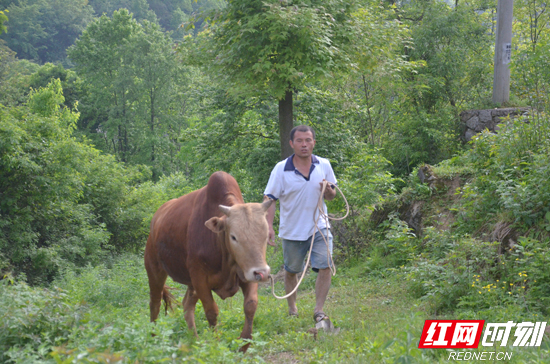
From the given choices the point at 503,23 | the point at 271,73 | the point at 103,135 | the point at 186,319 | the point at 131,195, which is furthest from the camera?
the point at 103,135

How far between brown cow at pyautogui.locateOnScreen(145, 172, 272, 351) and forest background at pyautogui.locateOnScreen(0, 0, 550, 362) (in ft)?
2.32

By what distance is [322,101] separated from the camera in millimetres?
14391

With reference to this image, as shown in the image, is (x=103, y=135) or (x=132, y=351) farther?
(x=103, y=135)

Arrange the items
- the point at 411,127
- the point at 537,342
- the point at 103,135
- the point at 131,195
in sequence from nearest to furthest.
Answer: the point at 537,342, the point at 411,127, the point at 131,195, the point at 103,135

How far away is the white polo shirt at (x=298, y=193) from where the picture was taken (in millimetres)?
5688

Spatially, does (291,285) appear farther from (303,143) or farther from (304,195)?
(303,143)

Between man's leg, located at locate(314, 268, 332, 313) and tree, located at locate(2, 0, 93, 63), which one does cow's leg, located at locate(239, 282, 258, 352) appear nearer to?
man's leg, located at locate(314, 268, 332, 313)

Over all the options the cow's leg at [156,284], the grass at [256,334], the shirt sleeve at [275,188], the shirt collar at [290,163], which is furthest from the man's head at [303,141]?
the cow's leg at [156,284]

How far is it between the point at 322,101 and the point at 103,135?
29552mm

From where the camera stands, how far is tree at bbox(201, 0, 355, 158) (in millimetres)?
8992

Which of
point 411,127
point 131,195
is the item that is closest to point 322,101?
point 411,127

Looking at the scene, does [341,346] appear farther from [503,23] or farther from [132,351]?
[503,23]

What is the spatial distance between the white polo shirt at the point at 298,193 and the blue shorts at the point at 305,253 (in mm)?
117

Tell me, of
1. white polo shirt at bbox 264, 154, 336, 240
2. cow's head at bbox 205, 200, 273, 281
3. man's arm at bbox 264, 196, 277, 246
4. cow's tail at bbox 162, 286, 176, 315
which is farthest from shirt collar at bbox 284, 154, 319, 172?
cow's tail at bbox 162, 286, 176, 315
